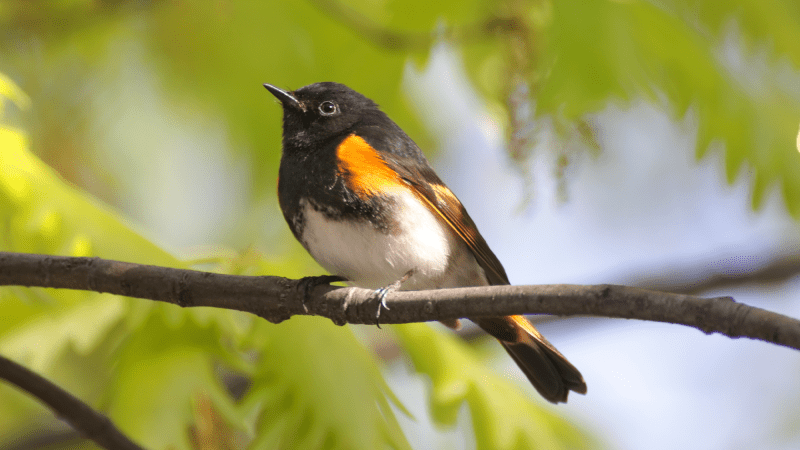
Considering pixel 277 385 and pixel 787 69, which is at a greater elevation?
pixel 787 69

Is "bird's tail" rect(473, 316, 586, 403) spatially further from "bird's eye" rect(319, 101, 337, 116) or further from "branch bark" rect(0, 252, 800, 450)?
"bird's eye" rect(319, 101, 337, 116)

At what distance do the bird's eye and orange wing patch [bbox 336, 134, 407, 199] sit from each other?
0.30 m

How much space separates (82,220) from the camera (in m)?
2.58

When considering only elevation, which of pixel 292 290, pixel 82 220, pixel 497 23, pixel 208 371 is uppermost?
pixel 497 23

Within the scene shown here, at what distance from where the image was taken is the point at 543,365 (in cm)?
284

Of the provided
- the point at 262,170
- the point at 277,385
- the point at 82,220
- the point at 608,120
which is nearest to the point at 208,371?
the point at 277,385

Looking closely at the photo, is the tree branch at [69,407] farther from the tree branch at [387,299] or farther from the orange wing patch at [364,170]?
the orange wing patch at [364,170]

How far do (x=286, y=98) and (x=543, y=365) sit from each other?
163 cm

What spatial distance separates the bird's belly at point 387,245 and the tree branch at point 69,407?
105 centimetres

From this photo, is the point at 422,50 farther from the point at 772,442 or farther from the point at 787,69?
the point at 772,442

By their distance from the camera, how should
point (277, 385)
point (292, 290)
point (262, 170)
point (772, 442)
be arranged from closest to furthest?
point (292, 290), point (277, 385), point (262, 170), point (772, 442)

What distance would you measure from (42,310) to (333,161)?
1.41 meters

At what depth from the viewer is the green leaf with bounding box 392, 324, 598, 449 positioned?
2730mm

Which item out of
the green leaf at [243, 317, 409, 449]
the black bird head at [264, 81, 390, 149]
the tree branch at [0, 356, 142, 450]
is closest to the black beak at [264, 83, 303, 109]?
the black bird head at [264, 81, 390, 149]
